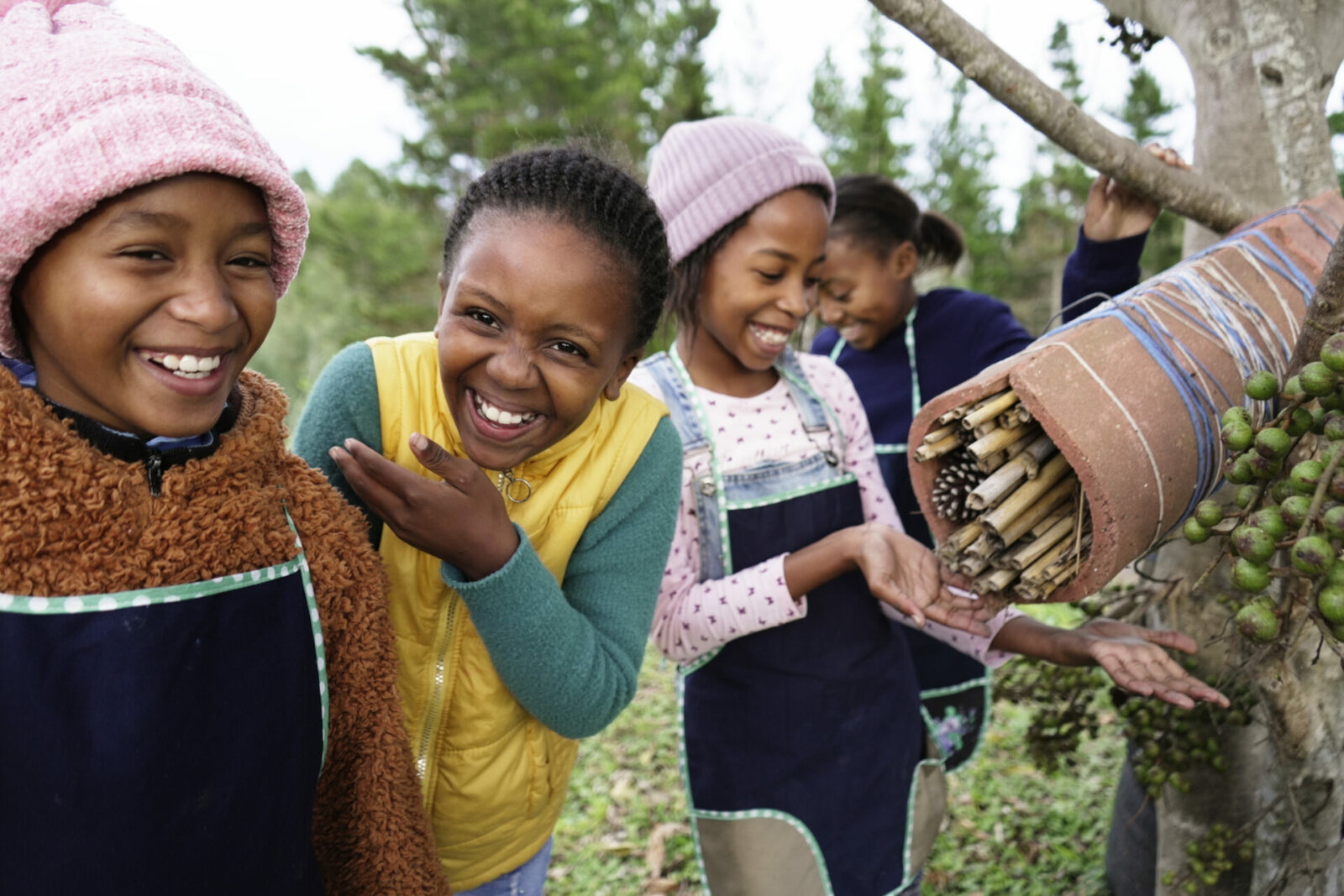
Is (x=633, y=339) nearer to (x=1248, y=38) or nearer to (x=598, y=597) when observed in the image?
(x=598, y=597)

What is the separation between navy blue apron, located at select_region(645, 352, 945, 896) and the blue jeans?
43cm

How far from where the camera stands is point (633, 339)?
1.52 meters

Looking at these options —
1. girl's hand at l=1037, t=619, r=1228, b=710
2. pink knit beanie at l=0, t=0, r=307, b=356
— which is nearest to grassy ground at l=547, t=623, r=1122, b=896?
girl's hand at l=1037, t=619, r=1228, b=710

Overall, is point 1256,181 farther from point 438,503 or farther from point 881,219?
point 438,503

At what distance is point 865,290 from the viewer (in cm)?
274

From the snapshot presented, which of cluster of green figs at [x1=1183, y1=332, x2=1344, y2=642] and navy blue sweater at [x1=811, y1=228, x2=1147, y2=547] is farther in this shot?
navy blue sweater at [x1=811, y1=228, x2=1147, y2=547]

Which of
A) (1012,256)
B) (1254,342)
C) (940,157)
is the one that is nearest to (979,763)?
(1254,342)

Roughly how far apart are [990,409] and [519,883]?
129cm

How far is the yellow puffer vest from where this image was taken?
1.40 metres

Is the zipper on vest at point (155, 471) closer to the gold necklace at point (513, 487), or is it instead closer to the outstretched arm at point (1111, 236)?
the gold necklace at point (513, 487)

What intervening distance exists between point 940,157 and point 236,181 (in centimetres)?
1798

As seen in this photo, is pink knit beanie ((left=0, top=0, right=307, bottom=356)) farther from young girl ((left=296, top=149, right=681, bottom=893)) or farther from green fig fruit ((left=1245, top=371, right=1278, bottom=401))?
green fig fruit ((left=1245, top=371, right=1278, bottom=401))

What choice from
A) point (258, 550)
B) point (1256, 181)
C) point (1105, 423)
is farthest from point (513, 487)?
point (1256, 181)

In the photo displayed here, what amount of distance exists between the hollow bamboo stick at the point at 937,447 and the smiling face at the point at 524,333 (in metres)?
0.56
